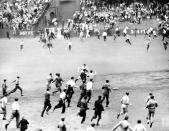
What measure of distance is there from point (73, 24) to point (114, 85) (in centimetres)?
2016

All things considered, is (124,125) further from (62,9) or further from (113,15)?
(62,9)

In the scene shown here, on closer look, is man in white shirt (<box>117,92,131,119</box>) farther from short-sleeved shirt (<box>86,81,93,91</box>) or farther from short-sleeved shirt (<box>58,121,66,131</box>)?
short-sleeved shirt (<box>58,121,66,131</box>)

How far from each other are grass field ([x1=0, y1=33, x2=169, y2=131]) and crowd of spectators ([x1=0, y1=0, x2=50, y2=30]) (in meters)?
4.08

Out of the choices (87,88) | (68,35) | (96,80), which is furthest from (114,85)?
(68,35)

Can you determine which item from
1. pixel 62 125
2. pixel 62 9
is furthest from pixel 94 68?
pixel 62 9

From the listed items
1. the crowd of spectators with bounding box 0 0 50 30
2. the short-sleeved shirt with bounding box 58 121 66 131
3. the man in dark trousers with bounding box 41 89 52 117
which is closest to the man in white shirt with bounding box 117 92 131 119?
the man in dark trousers with bounding box 41 89 52 117

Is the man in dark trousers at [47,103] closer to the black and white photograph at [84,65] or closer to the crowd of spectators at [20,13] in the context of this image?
the black and white photograph at [84,65]

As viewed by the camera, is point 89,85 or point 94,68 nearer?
point 89,85

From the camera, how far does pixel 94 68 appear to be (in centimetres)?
3747

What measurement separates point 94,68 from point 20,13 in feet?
64.7

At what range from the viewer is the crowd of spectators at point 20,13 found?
5302 centimetres

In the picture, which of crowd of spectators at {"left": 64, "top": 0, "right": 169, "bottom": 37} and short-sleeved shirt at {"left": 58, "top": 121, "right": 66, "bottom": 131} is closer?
short-sleeved shirt at {"left": 58, "top": 121, "right": 66, "bottom": 131}

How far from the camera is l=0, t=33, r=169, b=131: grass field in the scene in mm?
25516

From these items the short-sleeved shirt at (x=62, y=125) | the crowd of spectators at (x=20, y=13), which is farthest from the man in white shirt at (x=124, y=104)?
the crowd of spectators at (x=20, y=13)
